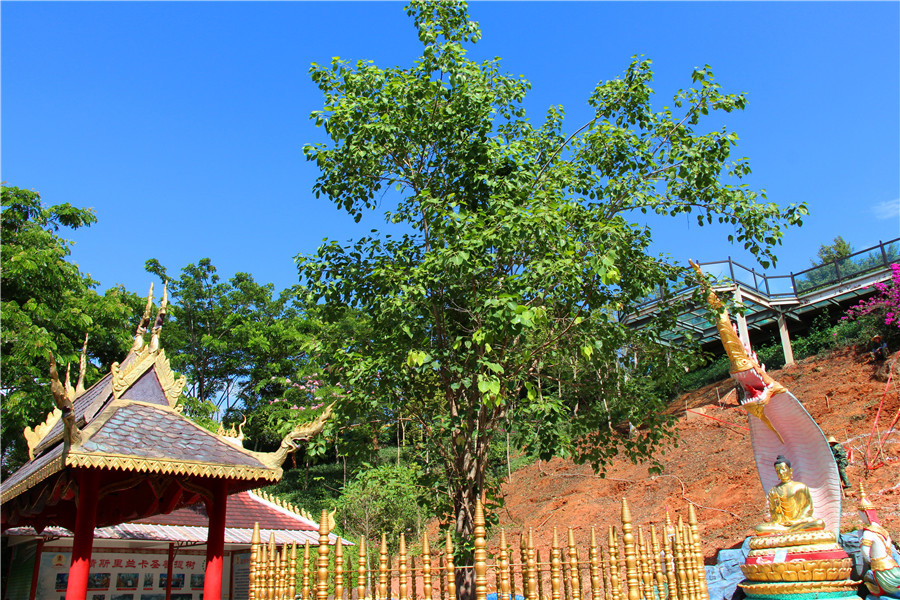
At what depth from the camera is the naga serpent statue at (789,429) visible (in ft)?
32.7

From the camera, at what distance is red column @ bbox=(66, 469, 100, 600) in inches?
248

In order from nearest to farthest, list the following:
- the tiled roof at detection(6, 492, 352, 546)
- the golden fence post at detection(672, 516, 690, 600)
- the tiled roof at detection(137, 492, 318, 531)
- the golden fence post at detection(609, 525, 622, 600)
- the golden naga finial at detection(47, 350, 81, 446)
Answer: the golden naga finial at detection(47, 350, 81, 446) → the golden fence post at detection(609, 525, 622, 600) → the golden fence post at detection(672, 516, 690, 600) → the tiled roof at detection(6, 492, 352, 546) → the tiled roof at detection(137, 492, 318, 531)

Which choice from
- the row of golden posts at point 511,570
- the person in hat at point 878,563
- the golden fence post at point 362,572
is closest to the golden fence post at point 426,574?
the row of golden posts at point 511,570

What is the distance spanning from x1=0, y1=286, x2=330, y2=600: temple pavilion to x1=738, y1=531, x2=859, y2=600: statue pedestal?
6262mm

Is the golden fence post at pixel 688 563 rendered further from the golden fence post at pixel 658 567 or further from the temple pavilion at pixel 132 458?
the temple pavilion at pixel 132 458

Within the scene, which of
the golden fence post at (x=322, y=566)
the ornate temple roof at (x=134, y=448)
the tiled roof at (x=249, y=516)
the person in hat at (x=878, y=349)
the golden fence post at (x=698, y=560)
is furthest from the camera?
the person in hat at (x=878, y=349)

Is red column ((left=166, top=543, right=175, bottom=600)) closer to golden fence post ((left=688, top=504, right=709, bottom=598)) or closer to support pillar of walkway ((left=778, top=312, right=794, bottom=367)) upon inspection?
golden fence post ((left=688, top=504, right=709, bottom=598))

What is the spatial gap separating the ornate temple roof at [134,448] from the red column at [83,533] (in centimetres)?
16

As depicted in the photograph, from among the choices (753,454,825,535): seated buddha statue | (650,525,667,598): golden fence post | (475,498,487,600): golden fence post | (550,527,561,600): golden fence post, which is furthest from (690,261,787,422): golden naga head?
(475,498,487,600): golden fence post

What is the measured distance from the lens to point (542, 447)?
28.3 ft

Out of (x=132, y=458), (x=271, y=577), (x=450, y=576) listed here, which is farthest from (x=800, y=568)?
(x=132, y=458)

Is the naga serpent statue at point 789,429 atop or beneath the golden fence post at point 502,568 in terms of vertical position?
atop

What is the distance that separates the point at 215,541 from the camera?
7391 mm

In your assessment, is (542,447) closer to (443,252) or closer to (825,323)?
(443,252)
